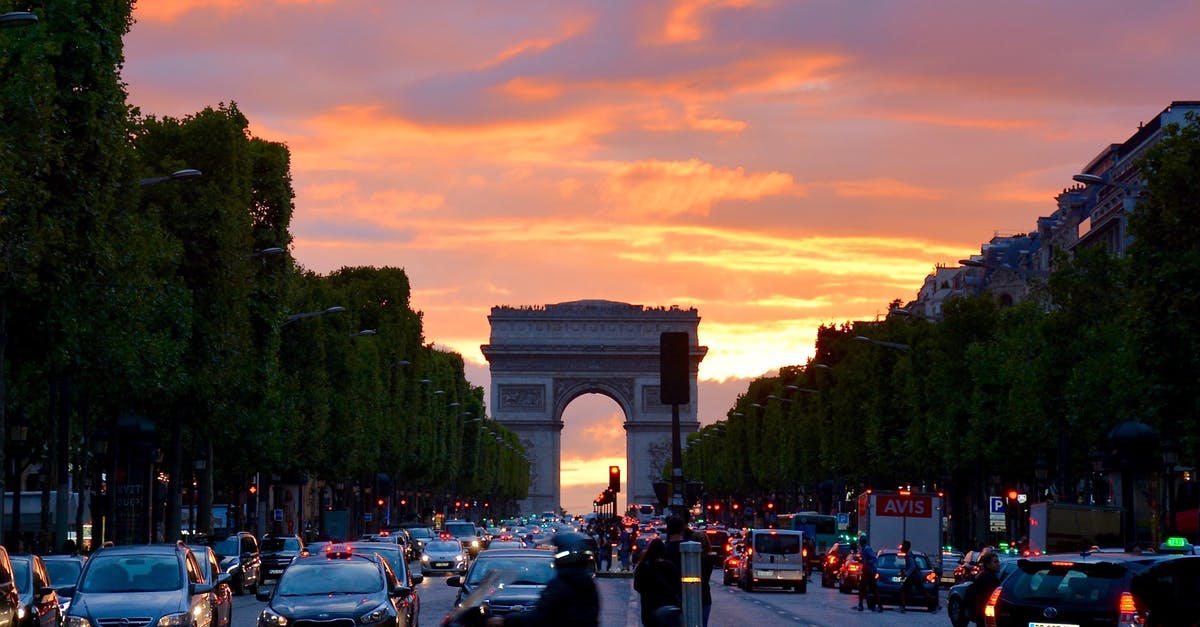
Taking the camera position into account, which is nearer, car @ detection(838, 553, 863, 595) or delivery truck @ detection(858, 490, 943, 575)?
car @ detection(838, 553, 863, 595)

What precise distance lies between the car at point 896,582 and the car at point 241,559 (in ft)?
52.5

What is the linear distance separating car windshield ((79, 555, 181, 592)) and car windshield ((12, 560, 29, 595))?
0.79 m

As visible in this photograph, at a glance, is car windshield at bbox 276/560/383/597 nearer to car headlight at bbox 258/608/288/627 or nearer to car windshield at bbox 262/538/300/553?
car headlight at bbox 258/608/288/627

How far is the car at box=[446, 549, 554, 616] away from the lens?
84.5ft

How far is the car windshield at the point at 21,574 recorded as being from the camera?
26.9 metres

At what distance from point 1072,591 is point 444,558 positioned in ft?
170

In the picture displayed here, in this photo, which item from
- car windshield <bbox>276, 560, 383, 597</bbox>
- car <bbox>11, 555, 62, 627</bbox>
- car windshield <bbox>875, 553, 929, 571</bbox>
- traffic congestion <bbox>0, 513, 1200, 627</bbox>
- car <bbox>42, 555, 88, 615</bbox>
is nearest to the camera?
traffic congestion <bbox>0, 513, 1200, 627</bbox>

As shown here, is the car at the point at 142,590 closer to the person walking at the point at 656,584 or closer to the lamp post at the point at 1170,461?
the person walking at the point at 656,584

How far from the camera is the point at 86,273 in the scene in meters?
41.3

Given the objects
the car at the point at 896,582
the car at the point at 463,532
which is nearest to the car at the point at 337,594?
the car at the point at 896,582

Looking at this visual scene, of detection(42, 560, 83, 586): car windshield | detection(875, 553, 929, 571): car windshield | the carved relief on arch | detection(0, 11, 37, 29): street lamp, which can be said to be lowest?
detection(875, 553, 929, 571): car windshield

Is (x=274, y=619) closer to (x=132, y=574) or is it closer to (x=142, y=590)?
(x=142, y=590)

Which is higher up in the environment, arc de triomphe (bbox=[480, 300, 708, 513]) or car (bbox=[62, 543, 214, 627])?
arc de triomphe (bbox=[480, 300, 708, 513])

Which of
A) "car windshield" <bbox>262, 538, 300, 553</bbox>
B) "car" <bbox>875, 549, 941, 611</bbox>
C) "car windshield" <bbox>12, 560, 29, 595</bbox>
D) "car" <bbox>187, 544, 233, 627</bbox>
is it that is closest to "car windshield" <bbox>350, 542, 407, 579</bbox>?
"car" <bbox>187, 544, 233, 627</bbox>
